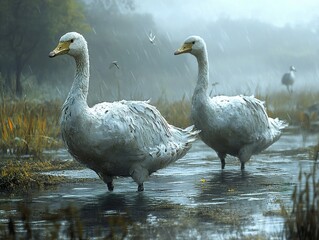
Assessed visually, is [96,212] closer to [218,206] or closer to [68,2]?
[218,206]

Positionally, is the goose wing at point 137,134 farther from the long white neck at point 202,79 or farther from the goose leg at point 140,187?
the long white neck at point 202,79

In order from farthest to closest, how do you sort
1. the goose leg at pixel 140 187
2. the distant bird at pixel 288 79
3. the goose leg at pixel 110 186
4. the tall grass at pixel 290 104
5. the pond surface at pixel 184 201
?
the distant bird at pixel 288 79, the tall grass at pixel 290 104, the goose leg at pixel 110 186, the goose leg at pixel 140 187, the pond surface at pixel 184 201

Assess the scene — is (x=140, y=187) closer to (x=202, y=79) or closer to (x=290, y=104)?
(x=202, y=79)

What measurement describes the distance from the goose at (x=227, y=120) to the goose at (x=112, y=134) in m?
1.64

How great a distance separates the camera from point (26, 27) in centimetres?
4891

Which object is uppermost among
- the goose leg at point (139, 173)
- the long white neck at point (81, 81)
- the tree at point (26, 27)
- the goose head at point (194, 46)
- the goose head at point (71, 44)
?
the tree at point (26, 27)

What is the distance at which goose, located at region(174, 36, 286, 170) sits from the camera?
12.9 metres

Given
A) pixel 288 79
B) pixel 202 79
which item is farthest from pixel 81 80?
pixel 288 79

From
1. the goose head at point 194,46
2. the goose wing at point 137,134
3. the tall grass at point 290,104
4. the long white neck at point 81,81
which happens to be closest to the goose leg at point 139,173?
the goose wing at point 137,134

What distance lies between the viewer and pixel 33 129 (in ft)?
55.5

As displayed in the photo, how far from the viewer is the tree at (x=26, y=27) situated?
48.7 metres

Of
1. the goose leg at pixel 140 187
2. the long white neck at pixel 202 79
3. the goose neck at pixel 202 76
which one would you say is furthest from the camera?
the goose neck at pixel 202 76

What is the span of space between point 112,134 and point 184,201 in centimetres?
121

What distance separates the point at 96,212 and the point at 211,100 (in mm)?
4610
